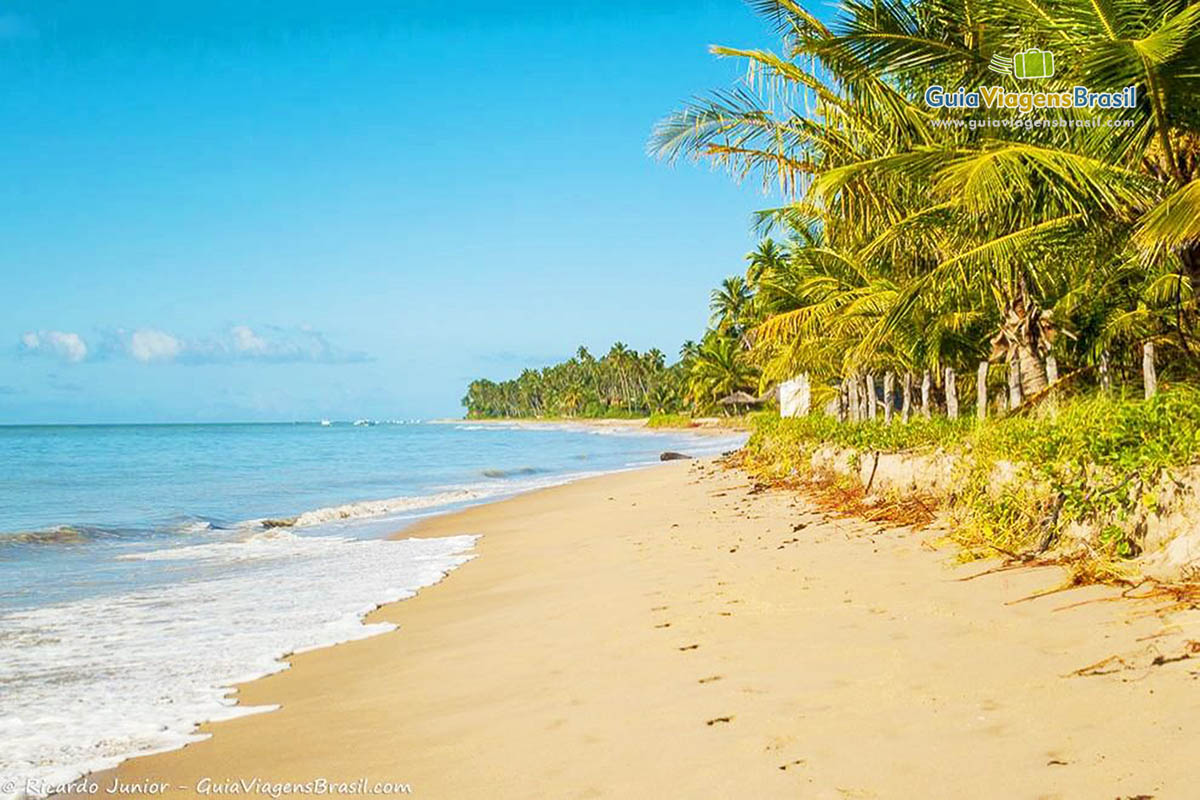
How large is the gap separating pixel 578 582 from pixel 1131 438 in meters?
4.89

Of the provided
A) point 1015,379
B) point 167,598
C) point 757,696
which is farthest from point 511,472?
point 757,696

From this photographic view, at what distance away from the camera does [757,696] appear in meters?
4.47

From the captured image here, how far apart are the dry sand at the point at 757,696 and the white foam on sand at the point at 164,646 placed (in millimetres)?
334

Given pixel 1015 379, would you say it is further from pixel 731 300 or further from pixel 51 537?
pixel 731 300

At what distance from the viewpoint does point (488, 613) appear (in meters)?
7.74

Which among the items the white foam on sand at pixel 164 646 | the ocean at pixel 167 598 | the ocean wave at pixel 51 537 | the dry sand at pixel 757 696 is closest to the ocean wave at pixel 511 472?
the ocean at pixel 167 598

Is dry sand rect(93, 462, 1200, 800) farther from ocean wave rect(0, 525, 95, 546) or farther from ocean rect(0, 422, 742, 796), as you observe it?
ocean wave rect(0, 525, 95, 546)

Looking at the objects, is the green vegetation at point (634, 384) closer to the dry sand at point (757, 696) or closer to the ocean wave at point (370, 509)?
the ocean wave at point (370, 509)

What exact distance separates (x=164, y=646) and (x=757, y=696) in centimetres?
499

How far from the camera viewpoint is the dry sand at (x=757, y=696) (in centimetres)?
349

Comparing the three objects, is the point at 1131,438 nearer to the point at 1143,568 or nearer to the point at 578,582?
the point at 1143,568

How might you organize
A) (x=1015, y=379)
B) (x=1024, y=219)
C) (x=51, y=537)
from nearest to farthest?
(x=1024, y=219), (x=1015, y=379), (x=51, y=537)

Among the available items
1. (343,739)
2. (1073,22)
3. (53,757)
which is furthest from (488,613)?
(1073,22)

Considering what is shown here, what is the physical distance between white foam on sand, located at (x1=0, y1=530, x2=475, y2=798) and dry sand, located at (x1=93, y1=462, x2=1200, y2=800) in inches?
13.1
